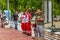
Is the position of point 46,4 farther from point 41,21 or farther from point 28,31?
point 41,21

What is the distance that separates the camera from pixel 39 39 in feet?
50.6

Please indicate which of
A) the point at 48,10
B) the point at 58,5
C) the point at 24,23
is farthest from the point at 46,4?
the point at 24,23

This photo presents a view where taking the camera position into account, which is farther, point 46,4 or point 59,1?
point 59,1

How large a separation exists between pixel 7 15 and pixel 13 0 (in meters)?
16.0

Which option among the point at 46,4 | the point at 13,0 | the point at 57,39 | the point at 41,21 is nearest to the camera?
the point at 41,21

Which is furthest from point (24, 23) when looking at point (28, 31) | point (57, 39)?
point (57, 39)

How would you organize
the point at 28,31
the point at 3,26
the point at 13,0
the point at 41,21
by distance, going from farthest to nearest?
the point at 13,0 → the point at 3,26 → the point at 28,31 → the point at 41,21

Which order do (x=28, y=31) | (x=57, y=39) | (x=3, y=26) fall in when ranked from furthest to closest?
(x=3, y=26), (x=28, y=31), (x=57, y=39)

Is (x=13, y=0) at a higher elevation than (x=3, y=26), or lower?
higher

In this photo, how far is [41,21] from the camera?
582 inches

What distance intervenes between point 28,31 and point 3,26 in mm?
11918

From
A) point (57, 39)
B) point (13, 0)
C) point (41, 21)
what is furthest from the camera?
point (13, 0)

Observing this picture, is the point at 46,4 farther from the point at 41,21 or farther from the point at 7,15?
the point at 41,21

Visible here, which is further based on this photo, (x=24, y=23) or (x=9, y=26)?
(x=9, y=26)
